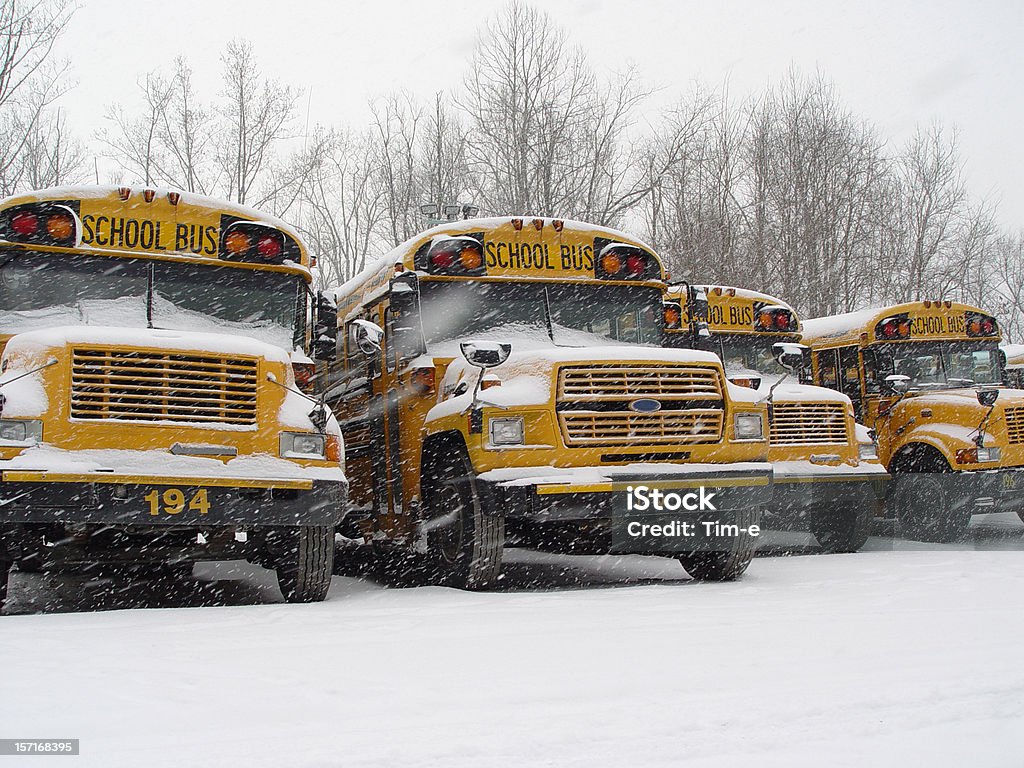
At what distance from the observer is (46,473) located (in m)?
5.55

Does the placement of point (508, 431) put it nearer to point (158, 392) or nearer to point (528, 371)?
point (528, 371)

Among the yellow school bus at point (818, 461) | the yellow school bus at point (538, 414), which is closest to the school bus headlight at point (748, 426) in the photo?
the yellow school bus at point (538, 414)

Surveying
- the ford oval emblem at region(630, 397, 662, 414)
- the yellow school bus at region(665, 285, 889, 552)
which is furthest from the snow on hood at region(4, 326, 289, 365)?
the yellow school bus at region(665, 285, 889, 552)

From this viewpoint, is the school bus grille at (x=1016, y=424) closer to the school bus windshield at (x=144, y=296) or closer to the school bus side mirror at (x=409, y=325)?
the school bus side mirror at (x=409, y=325)

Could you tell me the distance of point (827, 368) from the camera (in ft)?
40.4

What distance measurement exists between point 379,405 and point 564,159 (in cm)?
1637

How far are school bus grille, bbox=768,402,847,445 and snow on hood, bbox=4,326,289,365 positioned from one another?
5.36 meters

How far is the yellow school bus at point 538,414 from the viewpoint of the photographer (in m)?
6.64

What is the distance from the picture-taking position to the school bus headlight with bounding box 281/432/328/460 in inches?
248

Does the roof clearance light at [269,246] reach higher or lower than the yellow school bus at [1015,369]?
higher

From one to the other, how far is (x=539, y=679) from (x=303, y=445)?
275cm

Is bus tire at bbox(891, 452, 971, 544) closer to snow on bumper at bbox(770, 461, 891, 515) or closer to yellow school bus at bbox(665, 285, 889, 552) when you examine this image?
yellow school bus at bbox(665, 285, 889, 552)

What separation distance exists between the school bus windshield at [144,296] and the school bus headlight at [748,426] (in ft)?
10.5

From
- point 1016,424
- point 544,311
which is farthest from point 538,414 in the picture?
point 1016,424
